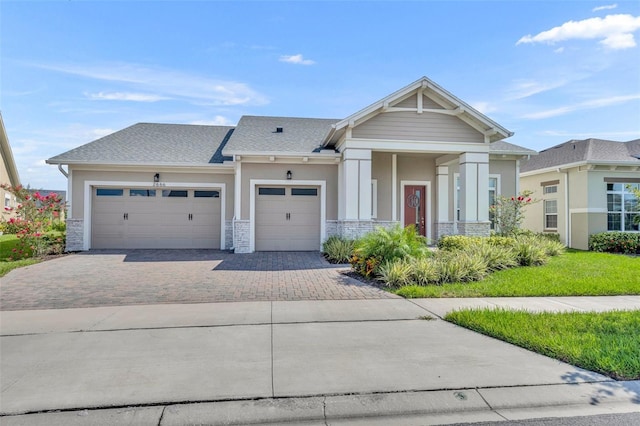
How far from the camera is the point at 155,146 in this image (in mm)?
15992

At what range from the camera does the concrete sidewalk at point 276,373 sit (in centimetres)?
327

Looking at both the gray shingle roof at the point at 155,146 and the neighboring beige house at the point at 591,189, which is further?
the neighboring beige house at the point at 591,189

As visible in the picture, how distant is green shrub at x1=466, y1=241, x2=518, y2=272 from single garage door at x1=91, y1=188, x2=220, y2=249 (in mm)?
10257

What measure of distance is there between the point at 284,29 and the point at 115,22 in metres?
4.80

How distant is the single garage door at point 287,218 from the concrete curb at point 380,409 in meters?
11.2

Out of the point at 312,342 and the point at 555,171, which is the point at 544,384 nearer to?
the point at 312,342

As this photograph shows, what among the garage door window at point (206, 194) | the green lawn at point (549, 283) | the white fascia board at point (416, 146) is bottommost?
the green lawn at point (549, 283)

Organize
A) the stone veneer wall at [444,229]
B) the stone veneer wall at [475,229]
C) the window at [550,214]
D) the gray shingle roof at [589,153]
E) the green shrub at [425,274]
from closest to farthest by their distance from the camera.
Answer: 1. the green shrub at [425,274]
2. the stone veneer wall at [475,229]
3. the stone veneer wall at [444,229]
4. the gray shingle roof at [589,153]
5. the window at [550,214]

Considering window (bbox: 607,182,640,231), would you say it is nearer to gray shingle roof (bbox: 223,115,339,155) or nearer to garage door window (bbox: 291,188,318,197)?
gray shingle roof (bbox: 223,115,339,155)

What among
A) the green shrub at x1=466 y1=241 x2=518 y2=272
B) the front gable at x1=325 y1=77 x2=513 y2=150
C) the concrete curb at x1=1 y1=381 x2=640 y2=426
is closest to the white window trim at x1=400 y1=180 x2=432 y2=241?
the front gable at x1=325 y1=77 x2=513 y2=150

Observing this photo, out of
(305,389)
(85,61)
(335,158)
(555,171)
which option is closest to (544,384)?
(305,389)

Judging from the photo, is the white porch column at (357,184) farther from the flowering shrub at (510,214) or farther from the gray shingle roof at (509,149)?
the gray shingle roof at (509,149)

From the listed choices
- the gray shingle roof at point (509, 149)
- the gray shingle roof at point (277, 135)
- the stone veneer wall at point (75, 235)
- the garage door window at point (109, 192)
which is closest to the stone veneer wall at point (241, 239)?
the gray shingle roof at point (277, 135)

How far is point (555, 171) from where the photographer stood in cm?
1819
